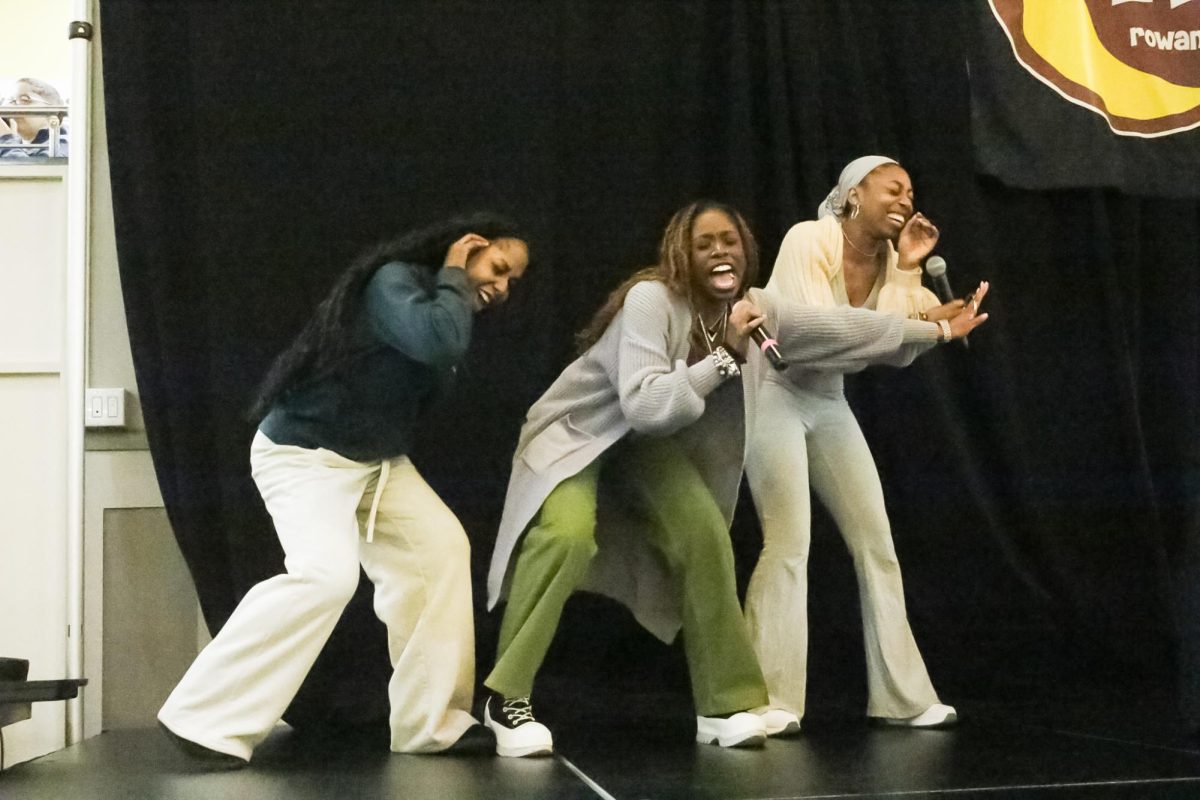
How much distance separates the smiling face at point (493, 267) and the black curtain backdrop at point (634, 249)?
732mm

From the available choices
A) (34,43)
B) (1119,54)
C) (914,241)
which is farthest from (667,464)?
(34,43)

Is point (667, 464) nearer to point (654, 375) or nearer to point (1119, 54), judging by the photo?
point (654, 375)

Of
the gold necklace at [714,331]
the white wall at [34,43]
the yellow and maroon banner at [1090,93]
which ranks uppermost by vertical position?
the white wall at [34,43]

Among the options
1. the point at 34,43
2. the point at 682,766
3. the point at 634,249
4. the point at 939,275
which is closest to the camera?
the point at 682,766

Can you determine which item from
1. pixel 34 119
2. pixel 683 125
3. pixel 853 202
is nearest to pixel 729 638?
pixel 853 202

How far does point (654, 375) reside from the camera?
231 centimetres

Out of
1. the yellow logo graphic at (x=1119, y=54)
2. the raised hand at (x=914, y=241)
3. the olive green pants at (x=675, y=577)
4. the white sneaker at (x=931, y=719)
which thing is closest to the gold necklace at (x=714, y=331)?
the olive green pants at (x=675, y=577)

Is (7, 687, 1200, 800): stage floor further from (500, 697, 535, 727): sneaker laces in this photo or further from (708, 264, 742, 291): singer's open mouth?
(708, 264, 742, 291): singer's open mouth

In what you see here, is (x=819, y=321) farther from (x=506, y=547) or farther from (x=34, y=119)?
(x=34, y=119)

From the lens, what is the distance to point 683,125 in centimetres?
328

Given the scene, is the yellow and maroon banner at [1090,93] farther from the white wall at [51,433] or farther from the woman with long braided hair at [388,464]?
the white wall at [51,433]

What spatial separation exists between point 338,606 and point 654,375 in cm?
74

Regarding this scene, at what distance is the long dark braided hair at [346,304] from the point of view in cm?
230

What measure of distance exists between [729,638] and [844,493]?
1.63ft
